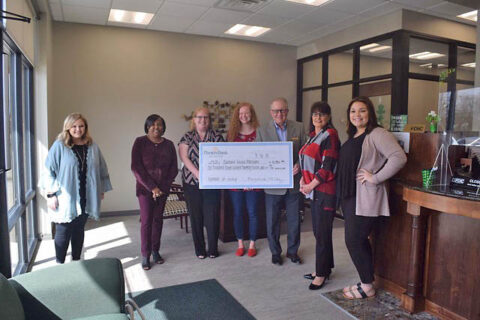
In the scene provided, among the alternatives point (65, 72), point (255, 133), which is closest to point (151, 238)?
point (255, 133)

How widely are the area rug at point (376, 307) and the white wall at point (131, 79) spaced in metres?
4.07

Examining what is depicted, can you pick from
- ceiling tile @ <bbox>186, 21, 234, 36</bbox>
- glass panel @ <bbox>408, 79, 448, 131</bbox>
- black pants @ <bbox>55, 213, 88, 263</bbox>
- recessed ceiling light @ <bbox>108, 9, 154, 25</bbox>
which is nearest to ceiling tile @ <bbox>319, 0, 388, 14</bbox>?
glass panel @ <bbox>408, 79, 448, 131</bbox>

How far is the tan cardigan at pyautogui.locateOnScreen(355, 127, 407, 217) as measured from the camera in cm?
264

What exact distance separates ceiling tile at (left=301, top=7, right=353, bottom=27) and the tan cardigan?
9.80 ft

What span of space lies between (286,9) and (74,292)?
4461mm

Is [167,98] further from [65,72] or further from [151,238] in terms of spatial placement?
[151,238]

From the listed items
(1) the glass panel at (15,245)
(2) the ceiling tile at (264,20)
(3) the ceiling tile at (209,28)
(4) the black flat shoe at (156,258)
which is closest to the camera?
(1) the glass panel at (15,245)

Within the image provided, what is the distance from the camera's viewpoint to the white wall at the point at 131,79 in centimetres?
559

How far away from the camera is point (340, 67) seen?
20.1 feet

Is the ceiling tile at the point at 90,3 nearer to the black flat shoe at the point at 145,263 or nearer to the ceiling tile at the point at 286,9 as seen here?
the ceiling tile at the point at 286,9

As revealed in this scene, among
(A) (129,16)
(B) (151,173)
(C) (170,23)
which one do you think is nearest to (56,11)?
(A) (129,16)

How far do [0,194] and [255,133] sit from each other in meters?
2.28

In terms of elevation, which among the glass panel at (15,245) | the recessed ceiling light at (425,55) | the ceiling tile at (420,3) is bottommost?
the glass panel at (15,245)

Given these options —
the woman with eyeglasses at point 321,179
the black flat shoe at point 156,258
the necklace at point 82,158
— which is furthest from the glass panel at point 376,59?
the necklace at point 82,158
